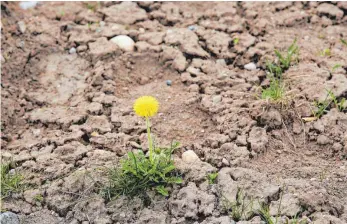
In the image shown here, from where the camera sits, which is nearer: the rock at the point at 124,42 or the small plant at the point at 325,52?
the small plant at the point at 325,52

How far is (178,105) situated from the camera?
3.72 metres

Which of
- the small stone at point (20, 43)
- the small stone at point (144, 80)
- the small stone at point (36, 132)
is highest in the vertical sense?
the small stone at point (20, 43)

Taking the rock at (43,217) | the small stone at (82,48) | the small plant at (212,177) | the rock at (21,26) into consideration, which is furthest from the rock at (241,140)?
the rock at (21,26)

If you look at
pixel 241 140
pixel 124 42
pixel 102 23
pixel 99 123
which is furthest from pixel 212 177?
pixel 102 23

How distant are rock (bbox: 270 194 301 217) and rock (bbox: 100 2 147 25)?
6.62ft

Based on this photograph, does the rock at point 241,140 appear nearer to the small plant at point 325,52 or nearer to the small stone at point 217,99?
the small stone at point 217,99

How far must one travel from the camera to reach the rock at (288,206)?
2.94 meters

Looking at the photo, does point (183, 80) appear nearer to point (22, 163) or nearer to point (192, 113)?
point (192, 113)

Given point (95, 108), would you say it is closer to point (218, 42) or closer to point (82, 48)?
point (82, 48)

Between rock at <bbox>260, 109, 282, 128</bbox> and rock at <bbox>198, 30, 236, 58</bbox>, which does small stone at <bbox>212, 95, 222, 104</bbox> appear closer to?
rock at <bbox>260, 109, 282, 128</bbox>

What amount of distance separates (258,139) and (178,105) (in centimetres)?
62

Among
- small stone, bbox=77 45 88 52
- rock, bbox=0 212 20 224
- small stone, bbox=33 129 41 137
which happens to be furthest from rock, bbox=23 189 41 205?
small stone, bbox=77 45 88 52

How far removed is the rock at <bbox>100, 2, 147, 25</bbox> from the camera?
442cm

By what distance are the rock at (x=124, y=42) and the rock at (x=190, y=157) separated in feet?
3.66
